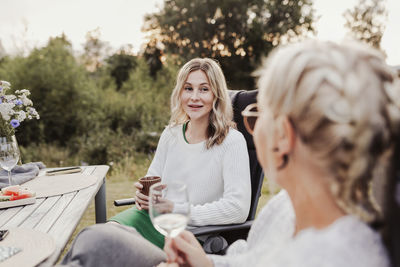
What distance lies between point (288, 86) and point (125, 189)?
5.24 m

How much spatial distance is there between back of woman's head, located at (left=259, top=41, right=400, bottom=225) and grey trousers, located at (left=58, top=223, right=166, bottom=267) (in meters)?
0.82

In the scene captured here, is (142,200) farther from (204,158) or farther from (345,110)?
(345,110)

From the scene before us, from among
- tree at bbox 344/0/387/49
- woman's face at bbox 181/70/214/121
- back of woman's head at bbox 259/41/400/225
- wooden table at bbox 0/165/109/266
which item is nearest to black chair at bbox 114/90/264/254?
woman's face at bbox 181/70/214/121

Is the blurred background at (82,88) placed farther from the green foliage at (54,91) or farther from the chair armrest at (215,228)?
the chair armrest at (215,228)

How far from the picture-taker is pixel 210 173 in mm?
2256

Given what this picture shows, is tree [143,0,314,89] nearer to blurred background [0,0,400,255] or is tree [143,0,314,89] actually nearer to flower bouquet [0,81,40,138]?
blurred background [0,0,400,255]

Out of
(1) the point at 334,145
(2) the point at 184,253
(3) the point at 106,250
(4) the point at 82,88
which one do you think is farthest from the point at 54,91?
(1) the point at 334,145

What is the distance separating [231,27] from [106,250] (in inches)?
853

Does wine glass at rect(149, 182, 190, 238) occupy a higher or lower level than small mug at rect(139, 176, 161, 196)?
higher

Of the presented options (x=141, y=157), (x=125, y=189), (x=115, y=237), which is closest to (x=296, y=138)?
(x=115, y=237)

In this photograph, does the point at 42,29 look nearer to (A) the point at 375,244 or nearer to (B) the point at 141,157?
(B) the point at 141,157

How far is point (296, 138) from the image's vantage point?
32.1 inches

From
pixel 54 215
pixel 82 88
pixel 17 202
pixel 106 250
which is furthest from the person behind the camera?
pixel 82 88

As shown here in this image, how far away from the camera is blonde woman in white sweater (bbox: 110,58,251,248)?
79.8 inches
